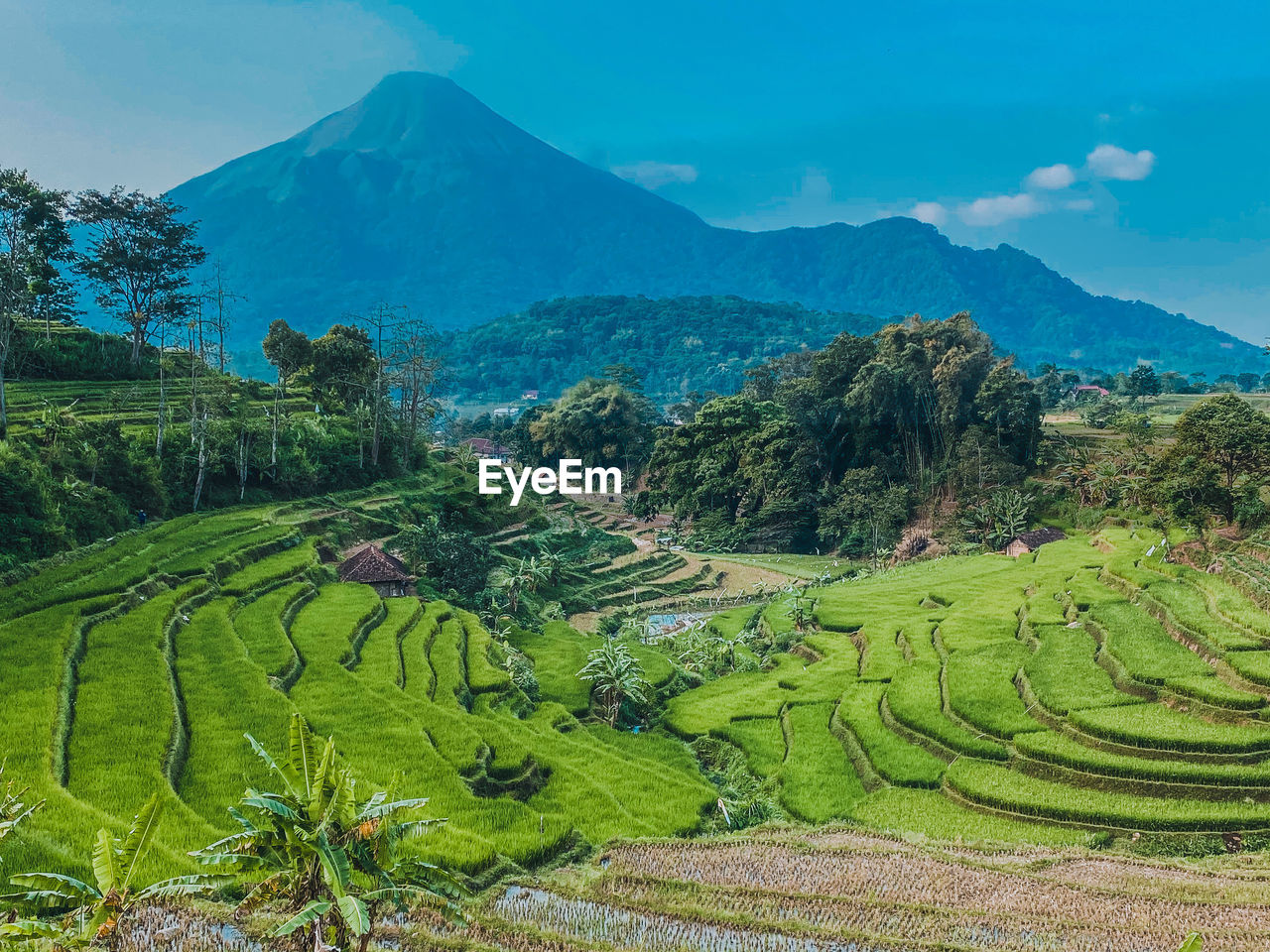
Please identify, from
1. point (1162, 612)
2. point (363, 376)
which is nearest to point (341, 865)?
point (1162, 612)

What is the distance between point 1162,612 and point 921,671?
7397 mm

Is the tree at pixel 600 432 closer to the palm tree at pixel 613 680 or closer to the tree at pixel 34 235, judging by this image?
the tree at pixel 34 235

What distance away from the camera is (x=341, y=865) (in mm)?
6449

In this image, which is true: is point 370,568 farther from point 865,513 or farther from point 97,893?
point 865,513

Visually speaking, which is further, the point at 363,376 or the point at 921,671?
the point at 363,376

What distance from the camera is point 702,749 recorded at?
18406 mm

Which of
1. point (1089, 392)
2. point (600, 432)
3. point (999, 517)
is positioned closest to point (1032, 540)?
point (999, 517)

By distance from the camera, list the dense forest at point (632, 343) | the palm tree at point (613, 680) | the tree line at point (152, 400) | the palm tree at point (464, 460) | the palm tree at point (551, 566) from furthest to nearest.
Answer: the dense forest at point (632, 343) → the palm tree at point (464, 460) → the palm tree at point (551, 566) → the tree line at point (152, 400) → the palm tree at point (613, 680)

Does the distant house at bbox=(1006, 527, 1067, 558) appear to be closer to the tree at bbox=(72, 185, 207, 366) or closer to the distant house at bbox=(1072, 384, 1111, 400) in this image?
the tree at bbox=(72, 185, 207, 366)

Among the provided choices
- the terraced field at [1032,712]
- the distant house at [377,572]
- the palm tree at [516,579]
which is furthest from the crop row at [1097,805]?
the distant house at [377,572]

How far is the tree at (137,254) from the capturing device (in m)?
38.0

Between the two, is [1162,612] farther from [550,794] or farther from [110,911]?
[110,911]

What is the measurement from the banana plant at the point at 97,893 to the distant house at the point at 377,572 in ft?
63.4

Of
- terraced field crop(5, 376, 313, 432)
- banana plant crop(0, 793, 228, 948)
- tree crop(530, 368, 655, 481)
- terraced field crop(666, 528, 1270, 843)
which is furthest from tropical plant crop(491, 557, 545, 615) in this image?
tree crop(530, 368, 655, 481)
